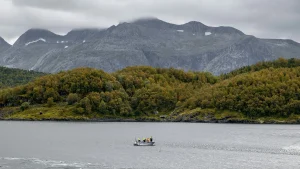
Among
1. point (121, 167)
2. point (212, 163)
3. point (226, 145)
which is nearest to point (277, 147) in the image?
point (226, 145)

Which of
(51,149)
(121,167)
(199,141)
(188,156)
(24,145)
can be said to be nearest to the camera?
(121,167)

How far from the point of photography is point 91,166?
121 m

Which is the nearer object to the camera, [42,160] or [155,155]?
[42,160]

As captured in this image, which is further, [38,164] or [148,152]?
[148,152]

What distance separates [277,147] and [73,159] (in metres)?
76.4

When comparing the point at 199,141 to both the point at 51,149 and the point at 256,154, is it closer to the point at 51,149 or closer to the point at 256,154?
the point at 256,154

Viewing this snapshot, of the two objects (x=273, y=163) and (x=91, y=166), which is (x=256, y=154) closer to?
(x=273, y=163)

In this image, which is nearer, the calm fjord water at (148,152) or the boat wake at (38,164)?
the boat wake at (38,164)

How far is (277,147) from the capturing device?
549ft

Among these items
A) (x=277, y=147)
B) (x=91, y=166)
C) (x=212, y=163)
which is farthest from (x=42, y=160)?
(x=277, y=147)

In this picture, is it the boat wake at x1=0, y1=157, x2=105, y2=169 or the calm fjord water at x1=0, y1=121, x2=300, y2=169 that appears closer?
the boat wake at x1=0, y1=157, x2=105, y2=169

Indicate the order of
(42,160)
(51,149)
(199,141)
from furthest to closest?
(199,141) < (51,149) < (42,160)

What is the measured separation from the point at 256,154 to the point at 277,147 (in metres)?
22.0

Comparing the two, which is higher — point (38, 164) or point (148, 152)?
point (38, 164)
